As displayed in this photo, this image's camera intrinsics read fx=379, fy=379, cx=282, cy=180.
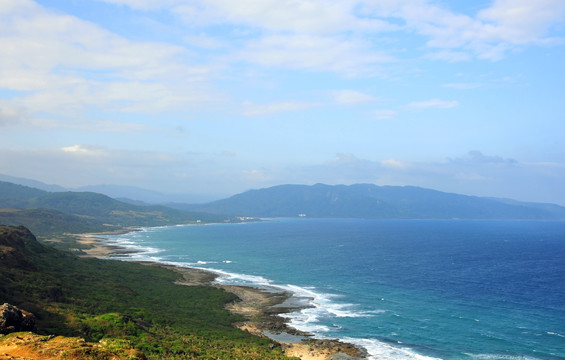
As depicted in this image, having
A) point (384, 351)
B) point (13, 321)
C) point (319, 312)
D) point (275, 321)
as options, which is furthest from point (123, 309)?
point (384, 351)

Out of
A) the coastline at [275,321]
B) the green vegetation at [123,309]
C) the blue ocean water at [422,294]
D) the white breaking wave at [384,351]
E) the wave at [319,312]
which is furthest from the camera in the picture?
the blue ocean water at [422,294]

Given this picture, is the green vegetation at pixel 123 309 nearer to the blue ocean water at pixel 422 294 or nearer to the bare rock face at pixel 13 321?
the bare rock face at pixel 13 321

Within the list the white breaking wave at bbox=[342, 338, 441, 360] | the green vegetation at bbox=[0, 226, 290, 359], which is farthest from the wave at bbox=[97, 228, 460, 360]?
the green vegetation at bbox=[0, 226, 290, 359]

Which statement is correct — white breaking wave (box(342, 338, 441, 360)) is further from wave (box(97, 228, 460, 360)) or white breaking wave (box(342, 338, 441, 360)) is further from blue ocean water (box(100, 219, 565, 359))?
blue ocean water (box(100, 219, 565, 359))

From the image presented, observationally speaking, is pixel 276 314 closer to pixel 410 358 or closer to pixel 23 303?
pixel 410 358

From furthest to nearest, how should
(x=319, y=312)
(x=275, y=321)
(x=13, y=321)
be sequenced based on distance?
(x=319, y=312), (x=275, y=321), (x=13, y=321)

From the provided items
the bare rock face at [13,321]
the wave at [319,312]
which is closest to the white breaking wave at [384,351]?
the wave at [319,312]

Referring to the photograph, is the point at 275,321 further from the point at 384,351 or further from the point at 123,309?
the point at 123,309
